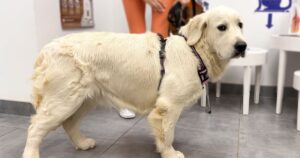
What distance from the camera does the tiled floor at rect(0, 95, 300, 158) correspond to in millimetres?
1960

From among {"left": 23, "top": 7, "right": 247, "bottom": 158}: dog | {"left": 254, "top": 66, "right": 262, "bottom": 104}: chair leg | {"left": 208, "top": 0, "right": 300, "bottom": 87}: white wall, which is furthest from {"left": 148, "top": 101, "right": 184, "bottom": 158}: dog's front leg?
{"left": 208, "top": 0, "right": 300, "bottom": 87}: white wall

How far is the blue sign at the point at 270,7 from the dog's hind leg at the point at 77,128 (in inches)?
82.1

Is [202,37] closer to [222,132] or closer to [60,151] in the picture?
[222,132]

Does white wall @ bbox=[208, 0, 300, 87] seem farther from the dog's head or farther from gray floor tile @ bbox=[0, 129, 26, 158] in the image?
gray floor tile @ bbox=[0, 129, 26, 158]

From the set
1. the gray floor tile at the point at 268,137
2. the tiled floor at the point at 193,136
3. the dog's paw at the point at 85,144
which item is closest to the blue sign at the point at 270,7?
the tiled floor at the point at 193,136

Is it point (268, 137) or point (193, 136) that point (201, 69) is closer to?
point (193, 136)

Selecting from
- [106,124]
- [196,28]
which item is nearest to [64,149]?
[106,124]

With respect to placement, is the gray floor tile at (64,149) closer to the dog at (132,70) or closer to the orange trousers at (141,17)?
the dog at (132,70)

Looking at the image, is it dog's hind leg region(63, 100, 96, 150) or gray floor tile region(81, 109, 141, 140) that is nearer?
dog's hind leg region(63, 100, 96, 150)

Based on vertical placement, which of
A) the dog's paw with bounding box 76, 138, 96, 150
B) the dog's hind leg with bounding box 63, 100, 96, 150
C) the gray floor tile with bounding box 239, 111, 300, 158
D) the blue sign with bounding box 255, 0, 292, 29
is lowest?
the gray floor tile with bounding box 239, 111, 300, 158

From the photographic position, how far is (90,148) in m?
2.02

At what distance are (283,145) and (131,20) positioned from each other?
1.44 m

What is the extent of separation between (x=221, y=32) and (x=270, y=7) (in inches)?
68.9

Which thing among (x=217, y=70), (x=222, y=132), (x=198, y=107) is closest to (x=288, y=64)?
(x=198, y=107)
